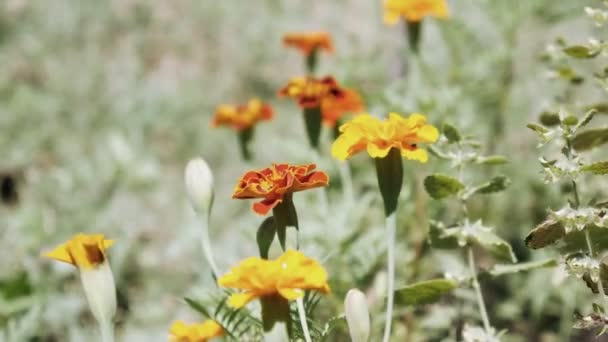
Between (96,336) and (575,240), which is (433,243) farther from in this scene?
(96,336)

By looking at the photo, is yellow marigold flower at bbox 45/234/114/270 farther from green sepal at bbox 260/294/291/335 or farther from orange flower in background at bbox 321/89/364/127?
orange flower in background at bbox 321/89/364/127

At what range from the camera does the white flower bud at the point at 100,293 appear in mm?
1245

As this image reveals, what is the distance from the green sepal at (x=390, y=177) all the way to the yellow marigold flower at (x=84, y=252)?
0.45 metres

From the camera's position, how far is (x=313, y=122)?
173cm

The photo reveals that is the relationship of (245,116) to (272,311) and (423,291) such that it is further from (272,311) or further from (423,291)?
(272,311)

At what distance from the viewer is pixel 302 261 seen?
1.04m

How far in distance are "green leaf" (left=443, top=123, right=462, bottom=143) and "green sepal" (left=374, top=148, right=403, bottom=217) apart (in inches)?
4.4

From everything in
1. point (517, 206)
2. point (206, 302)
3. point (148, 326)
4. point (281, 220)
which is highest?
point (281, 220)

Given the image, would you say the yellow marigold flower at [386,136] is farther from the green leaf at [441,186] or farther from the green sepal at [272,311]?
the green sepal at [272,311]

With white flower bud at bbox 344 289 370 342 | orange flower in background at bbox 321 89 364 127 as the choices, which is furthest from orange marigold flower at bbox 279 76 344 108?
white flower bud at bbox 344 289 370 342

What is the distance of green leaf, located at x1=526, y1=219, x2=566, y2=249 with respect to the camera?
1.17 metres

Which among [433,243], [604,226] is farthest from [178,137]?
[604,226]

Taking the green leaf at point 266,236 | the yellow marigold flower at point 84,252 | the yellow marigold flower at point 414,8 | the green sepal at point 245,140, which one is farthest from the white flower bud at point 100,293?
the yellow marigold flower at point 414,8

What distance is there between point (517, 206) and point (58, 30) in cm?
266
